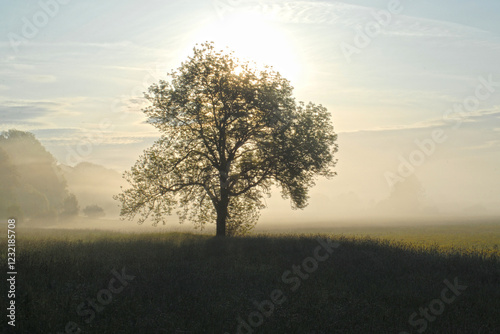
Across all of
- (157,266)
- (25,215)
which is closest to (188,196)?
(157,266)

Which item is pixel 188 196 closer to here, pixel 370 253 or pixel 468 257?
pixel 370 253

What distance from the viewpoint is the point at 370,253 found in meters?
14.8

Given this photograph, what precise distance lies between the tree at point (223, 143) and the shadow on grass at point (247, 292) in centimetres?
864

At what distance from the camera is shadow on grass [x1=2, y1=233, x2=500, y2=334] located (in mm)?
7742

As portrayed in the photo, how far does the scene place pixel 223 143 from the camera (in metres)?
23.1

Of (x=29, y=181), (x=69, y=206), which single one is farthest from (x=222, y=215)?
(x=29, y=181)

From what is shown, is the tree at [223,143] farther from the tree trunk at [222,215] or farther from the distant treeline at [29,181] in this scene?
the distant treeline at [29,181]

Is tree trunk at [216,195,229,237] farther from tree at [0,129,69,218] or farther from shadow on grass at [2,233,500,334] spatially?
tree at [0,129,69,218]

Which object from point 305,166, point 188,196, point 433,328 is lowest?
point 433,328

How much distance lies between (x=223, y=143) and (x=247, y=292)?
14.2 meters

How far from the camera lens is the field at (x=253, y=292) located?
Result: 7746 mm

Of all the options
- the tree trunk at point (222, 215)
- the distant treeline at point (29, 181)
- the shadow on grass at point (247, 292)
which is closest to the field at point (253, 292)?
the shadow on grass at point (247, 292)

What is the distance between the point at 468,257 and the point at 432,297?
5.70m

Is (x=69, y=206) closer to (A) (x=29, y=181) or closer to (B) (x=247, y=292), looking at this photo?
(A) (x=29, y=181)
